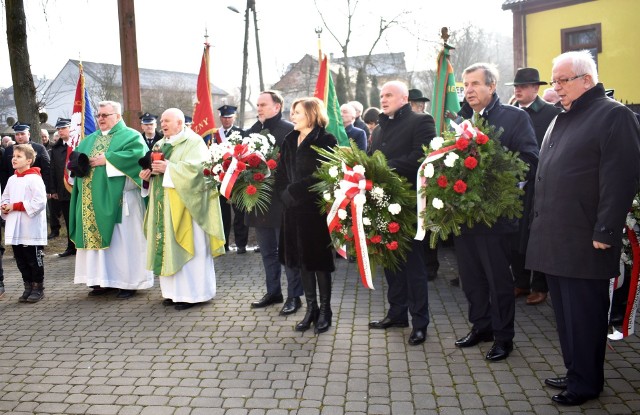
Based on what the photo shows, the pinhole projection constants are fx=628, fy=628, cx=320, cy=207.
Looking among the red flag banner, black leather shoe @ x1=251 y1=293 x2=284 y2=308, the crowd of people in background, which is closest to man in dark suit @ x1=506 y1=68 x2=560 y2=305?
the crowd of people in background

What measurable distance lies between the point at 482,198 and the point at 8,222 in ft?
18.2

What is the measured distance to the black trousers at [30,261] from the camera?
737 centimetres

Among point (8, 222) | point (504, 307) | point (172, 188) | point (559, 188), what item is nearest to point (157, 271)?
point (172, 188)

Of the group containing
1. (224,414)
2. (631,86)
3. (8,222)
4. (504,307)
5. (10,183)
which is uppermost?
(631,86)

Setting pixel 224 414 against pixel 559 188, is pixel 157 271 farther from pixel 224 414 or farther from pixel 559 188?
pixel 559 188

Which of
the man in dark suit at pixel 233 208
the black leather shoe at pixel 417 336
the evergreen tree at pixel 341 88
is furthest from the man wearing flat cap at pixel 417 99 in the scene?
the evergreen tree at pixel 341 88

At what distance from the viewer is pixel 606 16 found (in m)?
19.5

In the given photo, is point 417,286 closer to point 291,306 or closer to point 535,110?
point 291,306

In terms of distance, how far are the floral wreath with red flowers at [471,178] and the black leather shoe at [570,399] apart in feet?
3.97

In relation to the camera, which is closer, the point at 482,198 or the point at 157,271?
the point at 482,198

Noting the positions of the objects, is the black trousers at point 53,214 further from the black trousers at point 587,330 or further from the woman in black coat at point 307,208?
the black trousers at point 587,330

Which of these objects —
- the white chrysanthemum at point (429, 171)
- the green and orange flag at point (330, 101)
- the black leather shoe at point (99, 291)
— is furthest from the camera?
the green and orange flag at point (330, 101)

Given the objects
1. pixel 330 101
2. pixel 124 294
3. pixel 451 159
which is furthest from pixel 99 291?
pixel 451 159

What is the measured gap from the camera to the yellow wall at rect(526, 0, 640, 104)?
19156mm
